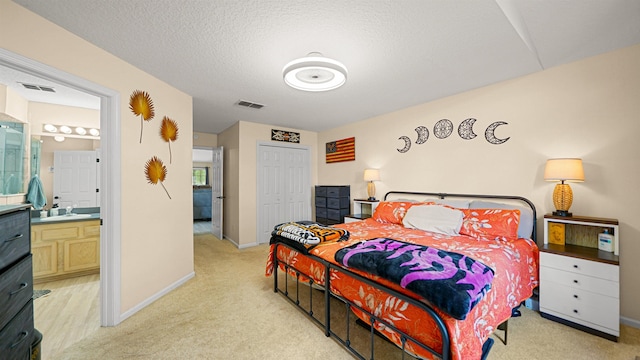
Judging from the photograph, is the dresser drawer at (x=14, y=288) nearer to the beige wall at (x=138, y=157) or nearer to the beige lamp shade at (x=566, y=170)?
the beige wall at (x=138, y=157)

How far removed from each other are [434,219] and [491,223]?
0.57m

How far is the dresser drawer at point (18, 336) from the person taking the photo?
1181mm

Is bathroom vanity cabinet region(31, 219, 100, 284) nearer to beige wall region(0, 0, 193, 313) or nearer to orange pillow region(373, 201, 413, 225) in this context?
beige wall region(0, 0, 193, 313)

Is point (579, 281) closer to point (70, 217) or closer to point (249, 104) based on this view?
point (249, 104)

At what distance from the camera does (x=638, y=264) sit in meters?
2.15

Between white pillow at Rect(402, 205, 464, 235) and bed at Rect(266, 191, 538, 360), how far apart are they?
0.01 m

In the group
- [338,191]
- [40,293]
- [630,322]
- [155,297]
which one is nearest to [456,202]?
[630,322]

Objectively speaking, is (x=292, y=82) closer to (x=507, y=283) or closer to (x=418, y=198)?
(x=507, y=283)

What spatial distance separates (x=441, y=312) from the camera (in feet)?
4.19

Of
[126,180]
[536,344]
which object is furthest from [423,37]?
[126,180]

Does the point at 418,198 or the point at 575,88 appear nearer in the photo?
the point at 575,88

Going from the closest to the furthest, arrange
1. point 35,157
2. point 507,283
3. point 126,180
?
point 507,283
point 126,180
point 35,157

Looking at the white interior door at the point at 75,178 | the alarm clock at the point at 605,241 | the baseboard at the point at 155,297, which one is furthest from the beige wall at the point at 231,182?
the alarm clock at the point at 605,241

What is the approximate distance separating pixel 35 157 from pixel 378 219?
529 centimetres
